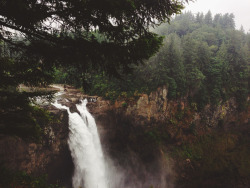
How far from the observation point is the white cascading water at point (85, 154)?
14023 mm

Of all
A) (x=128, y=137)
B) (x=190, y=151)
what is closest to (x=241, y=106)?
(x=190, y=151)

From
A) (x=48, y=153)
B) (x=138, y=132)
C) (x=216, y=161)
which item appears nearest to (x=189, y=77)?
(x=138, y=132)

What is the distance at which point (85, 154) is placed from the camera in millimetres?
14445

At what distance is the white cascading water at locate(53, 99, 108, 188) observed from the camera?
46.0 feet

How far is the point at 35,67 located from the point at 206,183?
2243cm

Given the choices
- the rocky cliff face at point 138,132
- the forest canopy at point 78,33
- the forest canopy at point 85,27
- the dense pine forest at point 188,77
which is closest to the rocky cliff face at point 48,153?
the rocky cliff face at point 138,132

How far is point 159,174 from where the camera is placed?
18156 millimetres

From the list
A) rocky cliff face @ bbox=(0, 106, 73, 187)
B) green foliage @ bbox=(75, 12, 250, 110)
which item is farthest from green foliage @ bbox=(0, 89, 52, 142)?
green foliage @ bbox=(75, 12, 250, 110)

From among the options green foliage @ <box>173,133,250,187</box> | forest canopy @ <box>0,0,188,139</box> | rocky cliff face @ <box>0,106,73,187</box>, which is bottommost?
green foliage @ <box>173,133,250,187</box>

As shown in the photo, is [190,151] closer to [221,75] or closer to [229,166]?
[229,166]

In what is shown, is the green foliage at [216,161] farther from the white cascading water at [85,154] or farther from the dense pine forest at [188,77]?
the white cascading water at [85,154]

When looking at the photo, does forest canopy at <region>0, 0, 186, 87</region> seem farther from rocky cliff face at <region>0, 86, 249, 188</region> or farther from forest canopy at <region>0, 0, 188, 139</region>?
rocky cliff face at <region>0, 86, 249, 188</region>

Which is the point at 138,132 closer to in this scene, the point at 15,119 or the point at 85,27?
the point at 15,119

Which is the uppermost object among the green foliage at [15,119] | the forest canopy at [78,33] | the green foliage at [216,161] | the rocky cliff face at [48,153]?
the forest canopy at [78,33]
